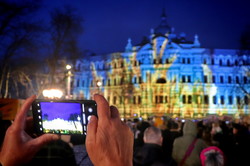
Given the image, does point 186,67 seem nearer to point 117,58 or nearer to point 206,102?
point 206,102

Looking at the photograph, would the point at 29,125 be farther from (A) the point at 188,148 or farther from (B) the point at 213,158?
(A) the point at 188,148

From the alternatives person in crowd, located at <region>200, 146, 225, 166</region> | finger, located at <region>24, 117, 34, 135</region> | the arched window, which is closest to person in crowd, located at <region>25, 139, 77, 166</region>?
finger, located at <region>24, 117, 34, 135</region>

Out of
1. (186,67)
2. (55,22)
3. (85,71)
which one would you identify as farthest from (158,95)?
(55,22)

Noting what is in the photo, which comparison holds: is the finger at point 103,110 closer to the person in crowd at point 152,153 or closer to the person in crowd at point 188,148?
the person in crowd at point 152,153

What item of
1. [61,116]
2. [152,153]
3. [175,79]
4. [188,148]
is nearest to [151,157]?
[152,153]

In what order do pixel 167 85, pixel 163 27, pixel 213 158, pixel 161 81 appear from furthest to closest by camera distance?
1. pixel 163 27
2. pixel 161 81
3. pixel 167 85
4. pixel 213 158

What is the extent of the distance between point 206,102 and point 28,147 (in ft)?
166

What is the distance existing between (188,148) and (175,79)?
147 feet

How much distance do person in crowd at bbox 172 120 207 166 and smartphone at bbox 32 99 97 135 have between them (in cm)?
380

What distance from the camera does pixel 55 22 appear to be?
21000 millimetres

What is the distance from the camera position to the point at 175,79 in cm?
4928

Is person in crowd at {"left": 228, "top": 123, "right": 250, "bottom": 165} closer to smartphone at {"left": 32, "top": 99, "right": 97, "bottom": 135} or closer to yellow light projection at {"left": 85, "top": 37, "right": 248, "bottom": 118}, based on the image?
smartphone at {"left": 32, "top": 99, "right": 97, "bottom": 135}

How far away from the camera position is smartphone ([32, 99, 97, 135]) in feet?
5.12

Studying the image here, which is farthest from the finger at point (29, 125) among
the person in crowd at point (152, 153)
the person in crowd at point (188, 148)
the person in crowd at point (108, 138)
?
the person in crowd at point (188, 148)
